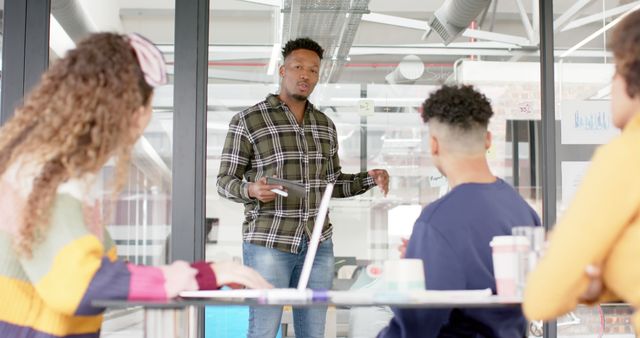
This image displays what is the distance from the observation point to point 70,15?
4207 millimetres

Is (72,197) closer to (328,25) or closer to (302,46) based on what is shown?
(302,46)

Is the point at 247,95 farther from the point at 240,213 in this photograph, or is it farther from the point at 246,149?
the point at 246,149

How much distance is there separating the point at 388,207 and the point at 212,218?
5.32 ft

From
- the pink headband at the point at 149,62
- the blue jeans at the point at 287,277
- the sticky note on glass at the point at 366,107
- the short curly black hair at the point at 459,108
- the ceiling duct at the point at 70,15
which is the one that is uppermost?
the ceiling duct at the point at 70,15

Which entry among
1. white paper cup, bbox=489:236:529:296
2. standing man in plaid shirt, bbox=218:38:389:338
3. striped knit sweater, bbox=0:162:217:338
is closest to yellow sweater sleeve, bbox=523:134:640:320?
white paper cup, bbox=489:236:529:296

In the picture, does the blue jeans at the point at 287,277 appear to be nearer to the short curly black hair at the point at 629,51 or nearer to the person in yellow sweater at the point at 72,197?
the person in yellow sweater at the point at 72,197

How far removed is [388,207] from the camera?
18.8 ft

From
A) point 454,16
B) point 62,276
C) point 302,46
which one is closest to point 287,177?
point 302,46

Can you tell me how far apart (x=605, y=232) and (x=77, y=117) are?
1168mm

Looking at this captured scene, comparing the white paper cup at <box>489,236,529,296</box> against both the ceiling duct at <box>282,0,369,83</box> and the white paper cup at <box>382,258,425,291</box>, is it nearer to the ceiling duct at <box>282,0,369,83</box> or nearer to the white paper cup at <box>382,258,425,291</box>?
the white paper cup at <box>382,258,425,291</box>

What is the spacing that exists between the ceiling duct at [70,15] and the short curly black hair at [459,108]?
7.06ft

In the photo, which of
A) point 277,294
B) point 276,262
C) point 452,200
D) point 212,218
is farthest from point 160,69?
point 212,218

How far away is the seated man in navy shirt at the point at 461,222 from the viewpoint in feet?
7.41

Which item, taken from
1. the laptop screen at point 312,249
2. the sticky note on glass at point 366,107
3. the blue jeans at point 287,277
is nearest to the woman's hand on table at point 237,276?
the laptop screen at point 312,249
